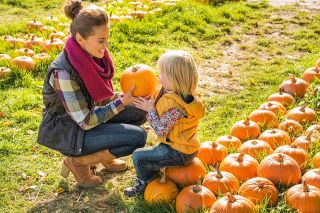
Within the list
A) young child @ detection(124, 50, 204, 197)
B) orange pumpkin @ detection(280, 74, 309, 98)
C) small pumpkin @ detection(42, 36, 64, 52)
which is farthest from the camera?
small pumpkin @ detection(42, 36, 64, 52)

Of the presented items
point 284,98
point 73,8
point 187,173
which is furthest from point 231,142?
point 73,8

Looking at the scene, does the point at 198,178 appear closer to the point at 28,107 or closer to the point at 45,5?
the point at 28,107

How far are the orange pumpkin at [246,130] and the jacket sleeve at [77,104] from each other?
1.29 meters

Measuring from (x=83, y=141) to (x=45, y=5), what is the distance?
783 cm

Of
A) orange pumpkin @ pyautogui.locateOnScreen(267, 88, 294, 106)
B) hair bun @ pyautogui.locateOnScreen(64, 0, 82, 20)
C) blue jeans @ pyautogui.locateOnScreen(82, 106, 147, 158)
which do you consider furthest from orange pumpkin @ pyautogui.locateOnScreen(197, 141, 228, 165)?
hair bun @ pyautogui.locateOnScreen(64, 0, 82, 20)

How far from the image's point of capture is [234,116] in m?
5.97

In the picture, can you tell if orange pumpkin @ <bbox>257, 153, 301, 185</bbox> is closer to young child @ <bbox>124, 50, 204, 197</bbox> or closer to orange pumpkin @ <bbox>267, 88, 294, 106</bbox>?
young child @ <bbox>124, 50, 204, 197</bbox>

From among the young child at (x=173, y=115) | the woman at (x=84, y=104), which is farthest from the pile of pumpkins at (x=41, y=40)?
the young child at (x=173, y=115)

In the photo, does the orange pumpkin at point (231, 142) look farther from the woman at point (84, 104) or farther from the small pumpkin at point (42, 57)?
the small pumpkin at point (42, 57)

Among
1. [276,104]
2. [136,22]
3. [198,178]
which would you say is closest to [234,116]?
[276,104]

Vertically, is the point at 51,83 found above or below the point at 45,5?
above

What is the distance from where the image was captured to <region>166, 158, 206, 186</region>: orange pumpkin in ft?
13.8

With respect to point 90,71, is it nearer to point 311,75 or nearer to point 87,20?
point 87,20

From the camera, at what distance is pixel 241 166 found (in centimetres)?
422
